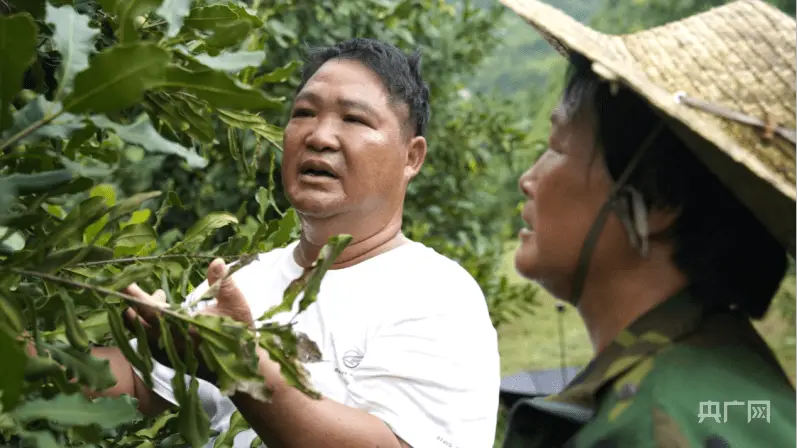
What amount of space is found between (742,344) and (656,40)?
0.48 metres

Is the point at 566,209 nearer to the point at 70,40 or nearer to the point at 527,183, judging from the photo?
the point at 527,183

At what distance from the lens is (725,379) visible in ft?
4.64

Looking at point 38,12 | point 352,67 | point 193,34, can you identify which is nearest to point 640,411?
point 193,34

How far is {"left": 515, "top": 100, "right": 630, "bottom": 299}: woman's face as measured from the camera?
5.11ft

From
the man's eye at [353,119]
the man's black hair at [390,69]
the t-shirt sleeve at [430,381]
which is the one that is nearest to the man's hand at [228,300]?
the t-shirt sleeve at [430,381]

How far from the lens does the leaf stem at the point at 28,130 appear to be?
1.19 metres

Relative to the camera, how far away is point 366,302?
6.57ft

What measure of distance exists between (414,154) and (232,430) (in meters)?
0.76

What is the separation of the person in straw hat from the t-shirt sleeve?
277 mm

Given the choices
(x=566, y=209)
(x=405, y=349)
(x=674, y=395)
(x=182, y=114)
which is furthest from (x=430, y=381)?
(x=182, y=114)

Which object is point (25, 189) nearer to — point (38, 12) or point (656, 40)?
point (38, 12)

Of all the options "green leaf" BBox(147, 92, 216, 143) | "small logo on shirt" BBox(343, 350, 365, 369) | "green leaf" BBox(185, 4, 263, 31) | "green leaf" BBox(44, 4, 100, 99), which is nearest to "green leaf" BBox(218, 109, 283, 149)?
"green leaf" BBox(147, 92, 216, 143)

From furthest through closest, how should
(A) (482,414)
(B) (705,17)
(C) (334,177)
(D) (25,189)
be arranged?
(C) (334,177)
(A) (482,414)
(B) (705,17)
(D) (25,189)

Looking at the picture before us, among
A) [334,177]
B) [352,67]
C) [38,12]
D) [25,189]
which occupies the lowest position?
[334,177]
